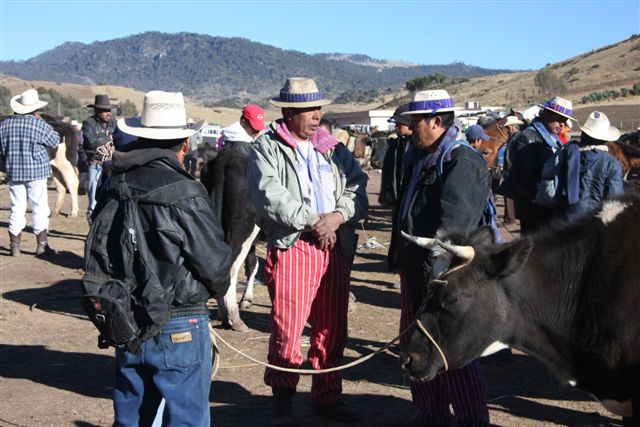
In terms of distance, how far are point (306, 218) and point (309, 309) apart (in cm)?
68

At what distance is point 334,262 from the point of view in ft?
21.3

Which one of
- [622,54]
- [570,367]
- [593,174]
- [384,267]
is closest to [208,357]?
[570,367]

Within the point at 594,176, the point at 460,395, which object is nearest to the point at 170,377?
the point at 460,395

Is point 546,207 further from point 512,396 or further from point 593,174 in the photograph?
point 512,396

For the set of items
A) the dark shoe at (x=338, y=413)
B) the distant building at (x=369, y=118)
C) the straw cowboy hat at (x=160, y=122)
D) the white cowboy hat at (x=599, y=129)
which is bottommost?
the distant building at (x=369, y=118)

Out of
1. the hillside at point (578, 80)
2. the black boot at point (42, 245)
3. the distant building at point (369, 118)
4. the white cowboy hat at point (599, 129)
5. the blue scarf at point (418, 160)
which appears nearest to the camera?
the blue scarf at point (418, 160)

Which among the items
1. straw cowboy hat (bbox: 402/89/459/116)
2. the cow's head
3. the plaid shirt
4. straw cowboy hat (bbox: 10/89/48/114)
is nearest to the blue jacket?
straw cowboy hat (bbox: 402/89/459/116)

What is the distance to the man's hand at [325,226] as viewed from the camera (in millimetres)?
6262

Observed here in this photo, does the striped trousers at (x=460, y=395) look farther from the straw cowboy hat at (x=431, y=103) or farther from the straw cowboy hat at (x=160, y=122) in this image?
the straw cowboy hat at (x=160, y=122)

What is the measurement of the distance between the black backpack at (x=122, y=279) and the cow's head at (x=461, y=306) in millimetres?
1497

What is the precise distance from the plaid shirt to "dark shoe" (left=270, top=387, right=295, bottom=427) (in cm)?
827

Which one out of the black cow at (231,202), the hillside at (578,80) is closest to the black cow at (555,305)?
the black cow at (231,202)

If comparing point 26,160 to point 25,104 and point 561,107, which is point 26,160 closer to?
point 25,104

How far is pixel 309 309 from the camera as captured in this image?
637 centimetres
